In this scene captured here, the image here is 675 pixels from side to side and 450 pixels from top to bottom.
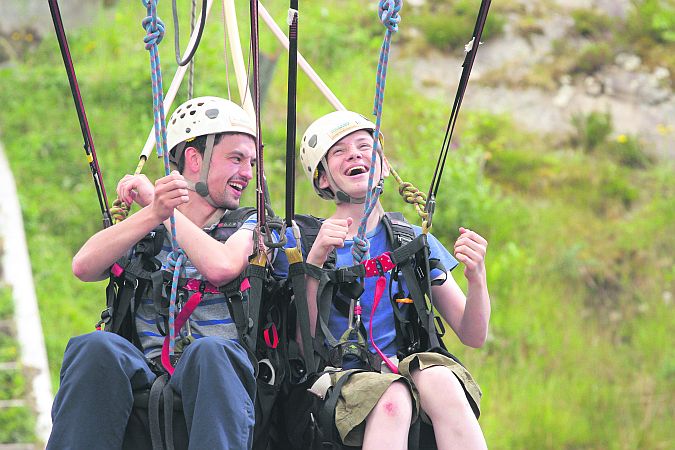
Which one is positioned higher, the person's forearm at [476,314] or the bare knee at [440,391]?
the person's forearm at [476,314]

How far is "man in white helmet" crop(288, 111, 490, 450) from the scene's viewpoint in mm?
3512

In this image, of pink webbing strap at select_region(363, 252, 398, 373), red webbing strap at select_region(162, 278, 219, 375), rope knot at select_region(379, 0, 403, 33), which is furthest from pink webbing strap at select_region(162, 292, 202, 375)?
rope knot at select_region(379, 0, 403, 33)

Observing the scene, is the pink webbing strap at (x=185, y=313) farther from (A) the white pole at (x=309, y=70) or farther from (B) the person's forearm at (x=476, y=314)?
(A) the white pole at (x=309, y=70)

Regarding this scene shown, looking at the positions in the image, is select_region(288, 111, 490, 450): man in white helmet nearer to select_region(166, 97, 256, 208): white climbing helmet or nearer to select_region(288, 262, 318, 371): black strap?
select_region(288, 262, 318, 371): black strap

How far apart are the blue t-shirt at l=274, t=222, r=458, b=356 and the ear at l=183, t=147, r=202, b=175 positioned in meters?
0.41

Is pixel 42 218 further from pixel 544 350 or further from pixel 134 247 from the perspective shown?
pixel 134 247

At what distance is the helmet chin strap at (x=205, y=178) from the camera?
4.15 m

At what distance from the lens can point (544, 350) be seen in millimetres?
9586

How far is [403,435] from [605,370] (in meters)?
6.40

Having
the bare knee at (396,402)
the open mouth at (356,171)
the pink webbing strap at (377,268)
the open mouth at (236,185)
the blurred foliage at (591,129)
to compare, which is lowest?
the blurred foliage at (591,129)

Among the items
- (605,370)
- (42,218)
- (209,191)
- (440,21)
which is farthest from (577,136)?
(209,191)

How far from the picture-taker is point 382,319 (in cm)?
399

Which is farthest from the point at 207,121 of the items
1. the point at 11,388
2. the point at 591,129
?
the point at 591,129

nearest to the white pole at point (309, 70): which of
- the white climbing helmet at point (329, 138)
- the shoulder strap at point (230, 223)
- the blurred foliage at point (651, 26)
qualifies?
the white climbing helmet at point (329, 138)
